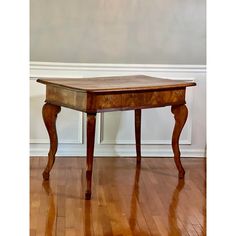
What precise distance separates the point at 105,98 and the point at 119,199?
2.09 feet

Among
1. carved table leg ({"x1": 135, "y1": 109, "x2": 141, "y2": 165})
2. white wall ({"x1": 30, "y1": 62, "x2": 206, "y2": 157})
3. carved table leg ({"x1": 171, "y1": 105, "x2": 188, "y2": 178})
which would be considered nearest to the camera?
carved table leg ({"x1": 171, "y1": 105, "x2": 188, "y2": 178})

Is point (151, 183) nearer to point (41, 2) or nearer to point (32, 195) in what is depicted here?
point (32, 195)

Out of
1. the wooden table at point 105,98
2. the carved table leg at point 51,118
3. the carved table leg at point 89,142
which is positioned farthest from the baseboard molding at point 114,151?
the carved table leg at point 89,142

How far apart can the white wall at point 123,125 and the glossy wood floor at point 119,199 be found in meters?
0.13

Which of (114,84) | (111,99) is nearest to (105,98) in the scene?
(111,99)

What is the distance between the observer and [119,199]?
3090 mm

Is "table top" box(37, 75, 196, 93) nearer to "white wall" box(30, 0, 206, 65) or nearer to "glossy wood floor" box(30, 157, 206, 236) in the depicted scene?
"white wall" box(30, 0, 206, 65)

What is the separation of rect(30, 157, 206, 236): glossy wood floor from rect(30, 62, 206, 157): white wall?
4.9 inches

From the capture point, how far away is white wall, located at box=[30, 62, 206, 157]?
13.3 ft

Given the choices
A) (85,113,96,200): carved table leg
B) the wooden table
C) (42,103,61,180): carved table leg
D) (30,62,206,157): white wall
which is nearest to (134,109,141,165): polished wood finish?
(30,62,206,157): white wall

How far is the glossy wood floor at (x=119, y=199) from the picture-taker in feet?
8.52

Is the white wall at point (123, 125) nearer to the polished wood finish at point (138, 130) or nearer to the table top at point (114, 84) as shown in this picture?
the polished wood finish at point (138, 130)

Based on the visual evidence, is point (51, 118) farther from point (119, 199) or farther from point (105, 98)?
point (119, 199)
